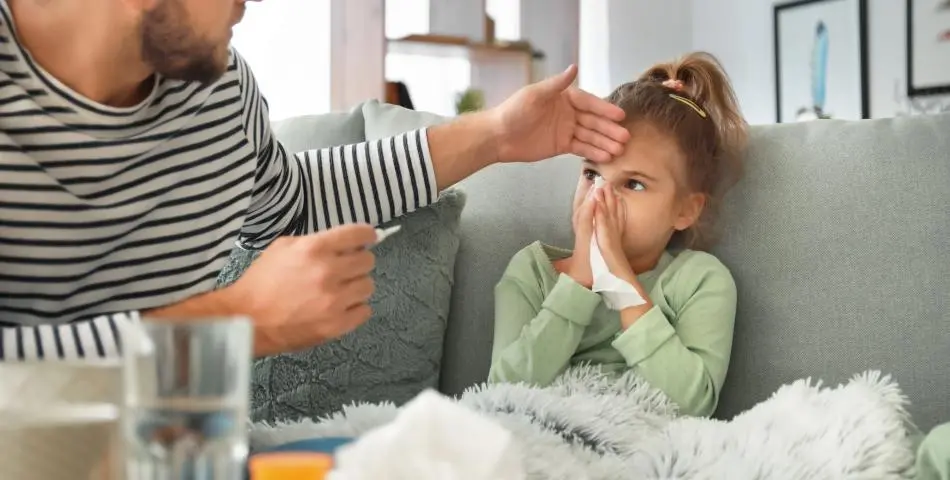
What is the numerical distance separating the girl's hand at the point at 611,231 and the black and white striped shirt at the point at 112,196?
42cm

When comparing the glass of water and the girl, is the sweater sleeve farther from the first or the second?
the glass of water

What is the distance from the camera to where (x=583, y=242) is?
137cm

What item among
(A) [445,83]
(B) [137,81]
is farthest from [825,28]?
(B) [137,81]

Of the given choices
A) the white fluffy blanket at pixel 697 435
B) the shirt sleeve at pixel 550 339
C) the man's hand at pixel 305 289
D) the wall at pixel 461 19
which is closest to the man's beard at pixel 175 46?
the man's hand at pixel 305 289

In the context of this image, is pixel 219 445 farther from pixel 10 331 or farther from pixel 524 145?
pixel 524 145

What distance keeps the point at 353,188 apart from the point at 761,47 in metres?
2.70

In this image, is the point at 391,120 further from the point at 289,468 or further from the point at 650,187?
the point at 289,468

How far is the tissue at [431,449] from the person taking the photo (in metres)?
0.56

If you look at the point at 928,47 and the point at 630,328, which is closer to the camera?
the point at 630,328

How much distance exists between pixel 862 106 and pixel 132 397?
128 inches

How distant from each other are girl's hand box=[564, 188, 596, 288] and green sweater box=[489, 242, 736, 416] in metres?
0.03

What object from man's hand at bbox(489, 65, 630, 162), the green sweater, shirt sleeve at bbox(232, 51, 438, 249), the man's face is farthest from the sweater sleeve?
the man's face

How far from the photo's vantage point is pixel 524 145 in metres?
1.40

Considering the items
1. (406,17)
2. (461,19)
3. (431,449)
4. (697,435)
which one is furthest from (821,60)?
(431,449)
